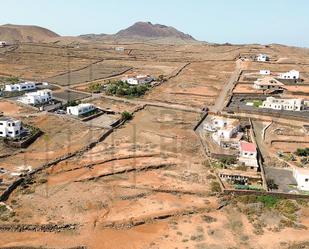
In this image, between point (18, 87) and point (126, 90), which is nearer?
point (126, 90)

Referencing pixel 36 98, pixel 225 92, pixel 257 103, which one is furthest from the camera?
pixel 225 92

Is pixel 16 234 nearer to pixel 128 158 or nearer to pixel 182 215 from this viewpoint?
pixel 182 215

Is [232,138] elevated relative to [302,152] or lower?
elevated

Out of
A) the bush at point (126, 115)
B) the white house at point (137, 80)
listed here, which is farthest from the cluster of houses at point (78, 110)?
the white house at point (137, 80)

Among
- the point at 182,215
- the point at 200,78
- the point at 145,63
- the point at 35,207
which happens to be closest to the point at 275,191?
the point at 182,215

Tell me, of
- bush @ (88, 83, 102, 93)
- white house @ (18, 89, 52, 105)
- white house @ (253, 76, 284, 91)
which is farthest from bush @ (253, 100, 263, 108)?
white house @ (18, 89, 52, 105)

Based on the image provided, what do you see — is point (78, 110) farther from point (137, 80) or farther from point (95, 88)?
point (137, 80)

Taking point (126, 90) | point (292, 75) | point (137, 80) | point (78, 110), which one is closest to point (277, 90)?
point (292, 75)
